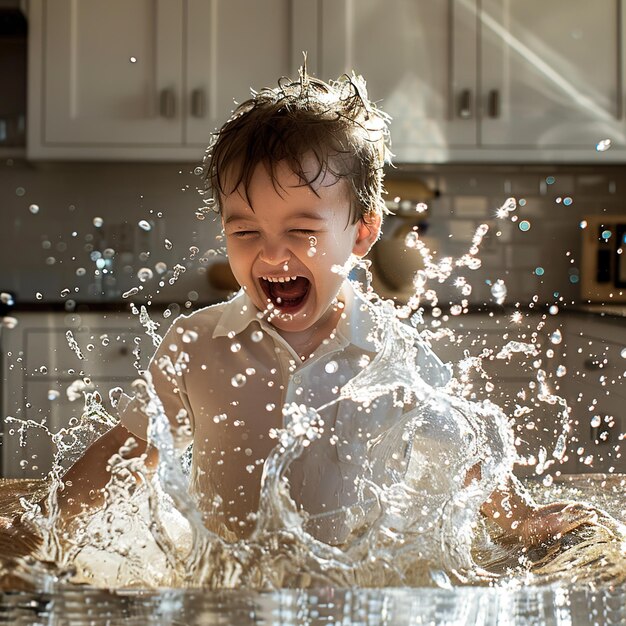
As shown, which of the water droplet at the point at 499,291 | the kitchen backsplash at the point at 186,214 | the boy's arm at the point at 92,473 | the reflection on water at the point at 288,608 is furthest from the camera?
the kitchen backsplash at the point at 186,214

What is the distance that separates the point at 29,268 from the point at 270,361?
2.34 meters

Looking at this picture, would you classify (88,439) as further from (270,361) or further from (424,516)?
(424,516)

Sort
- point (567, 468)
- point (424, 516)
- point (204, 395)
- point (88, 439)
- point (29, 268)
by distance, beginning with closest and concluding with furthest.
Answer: point (424, 516), point (204, 395), point (88, 439), point (567, 468), point (29, 268)

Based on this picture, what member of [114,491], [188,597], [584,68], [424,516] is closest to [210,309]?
[114,491]

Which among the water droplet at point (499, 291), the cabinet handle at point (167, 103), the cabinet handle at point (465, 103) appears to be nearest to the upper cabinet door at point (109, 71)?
the cabinet handle at point (167, 103)

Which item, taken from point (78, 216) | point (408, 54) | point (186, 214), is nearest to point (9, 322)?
point (78, 216)

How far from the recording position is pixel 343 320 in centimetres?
103

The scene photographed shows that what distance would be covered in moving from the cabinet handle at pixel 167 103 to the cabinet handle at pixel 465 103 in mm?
933

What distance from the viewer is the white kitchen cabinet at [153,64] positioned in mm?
2695

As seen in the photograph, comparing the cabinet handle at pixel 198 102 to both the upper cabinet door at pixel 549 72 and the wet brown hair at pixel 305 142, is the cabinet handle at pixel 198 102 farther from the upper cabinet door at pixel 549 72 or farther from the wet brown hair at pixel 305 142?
the wet brown hair at pixel 305 142

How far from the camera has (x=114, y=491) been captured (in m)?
0.77

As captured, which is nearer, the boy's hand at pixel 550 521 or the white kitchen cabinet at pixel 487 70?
the boy's hand at pixel 550 521

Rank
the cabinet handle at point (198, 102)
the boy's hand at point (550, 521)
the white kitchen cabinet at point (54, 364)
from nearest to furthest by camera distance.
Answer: the boy's hand at point (550, 521)
the white kitchen cabinet at point (54, 364)
the cabinet handle at point (198, 102)

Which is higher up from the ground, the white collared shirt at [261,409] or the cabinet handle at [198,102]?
the cabinet handle at [198,102]
